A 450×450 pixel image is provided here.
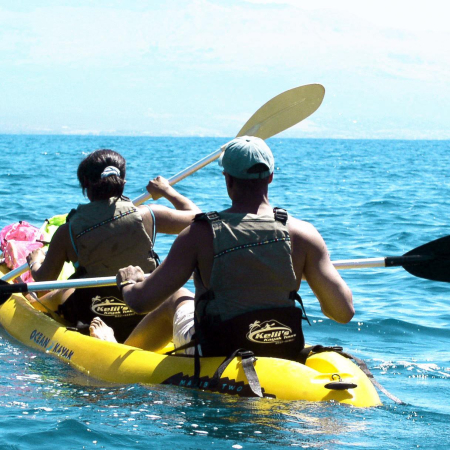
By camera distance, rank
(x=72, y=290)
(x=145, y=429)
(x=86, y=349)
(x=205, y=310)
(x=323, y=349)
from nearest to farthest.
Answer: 1. (x=145, y=429)
2. (x=205, y=310)
3. (x=323, y=349)
4. (x=86, y=349)
5. (x=72, y=290)

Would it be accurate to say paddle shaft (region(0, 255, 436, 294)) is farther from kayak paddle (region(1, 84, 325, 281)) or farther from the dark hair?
kayak paddle (region(1, 84, 325, 281))

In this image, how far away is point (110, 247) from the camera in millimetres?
4863

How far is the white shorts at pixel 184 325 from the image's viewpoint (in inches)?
162

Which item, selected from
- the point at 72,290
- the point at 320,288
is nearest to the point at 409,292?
the point at 72,290

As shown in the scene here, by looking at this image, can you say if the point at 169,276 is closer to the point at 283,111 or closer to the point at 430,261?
the point at 430,261

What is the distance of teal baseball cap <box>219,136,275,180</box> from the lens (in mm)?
3602

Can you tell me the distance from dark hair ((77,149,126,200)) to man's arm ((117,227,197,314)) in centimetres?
125

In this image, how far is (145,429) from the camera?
11.5 feet

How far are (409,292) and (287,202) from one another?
8548 millimetres

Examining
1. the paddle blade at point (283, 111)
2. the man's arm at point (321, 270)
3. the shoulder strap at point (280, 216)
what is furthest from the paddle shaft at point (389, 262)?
the paddle blade at point (283, 111)

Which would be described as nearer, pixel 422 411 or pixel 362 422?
pixel 362 422

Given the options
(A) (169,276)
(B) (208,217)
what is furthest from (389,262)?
(A) (169,276)

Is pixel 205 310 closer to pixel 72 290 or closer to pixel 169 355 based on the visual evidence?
pixel 169 355

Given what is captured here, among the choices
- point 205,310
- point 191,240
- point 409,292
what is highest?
point 191,240
